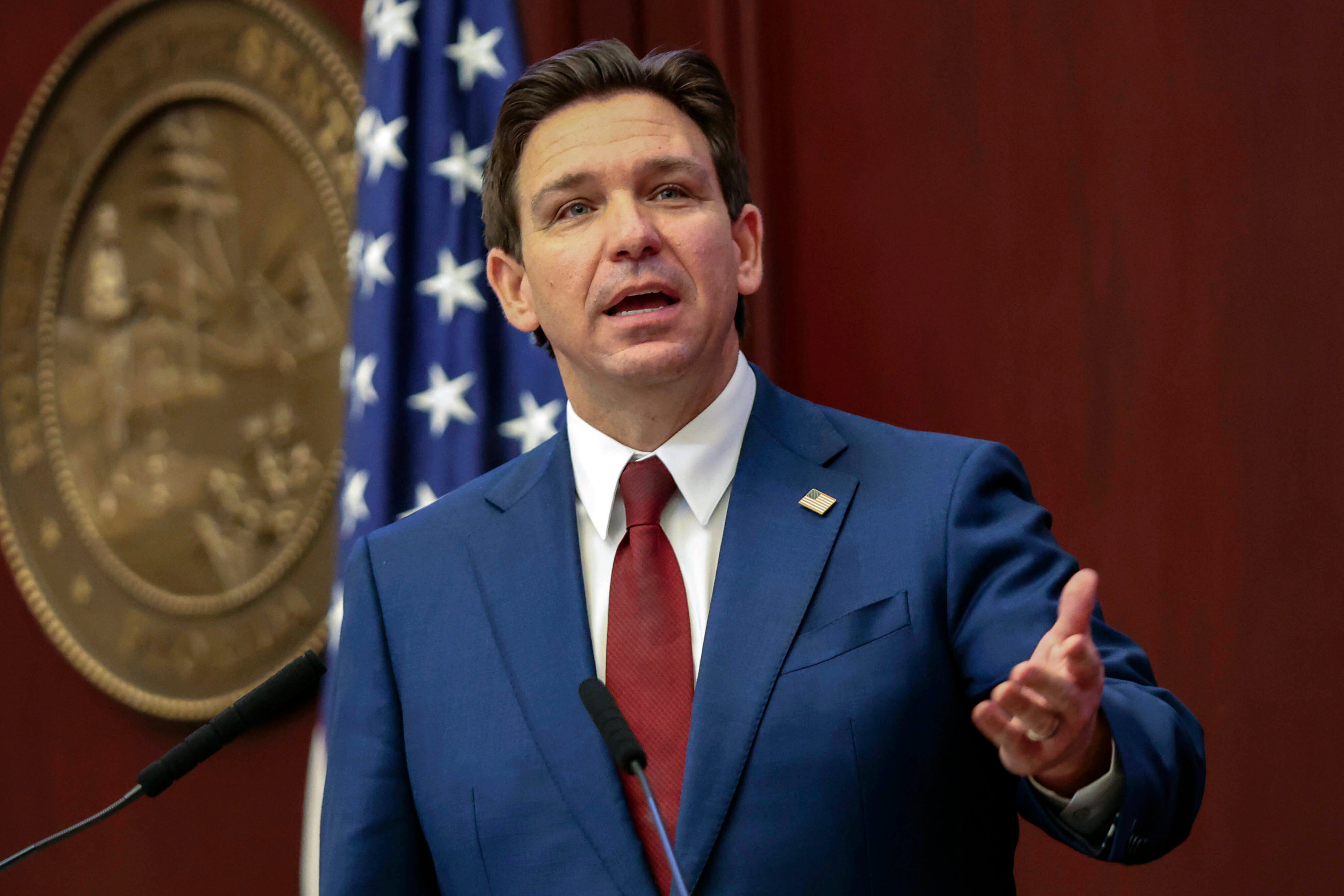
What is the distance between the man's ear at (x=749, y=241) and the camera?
1.69 metres

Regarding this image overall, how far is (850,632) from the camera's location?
52.3 inches

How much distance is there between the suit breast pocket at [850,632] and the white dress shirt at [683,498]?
0.11 metres

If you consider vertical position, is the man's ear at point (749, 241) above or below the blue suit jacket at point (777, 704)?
above

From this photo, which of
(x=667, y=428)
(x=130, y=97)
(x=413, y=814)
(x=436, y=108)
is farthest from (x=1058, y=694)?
(x=130, y=97)

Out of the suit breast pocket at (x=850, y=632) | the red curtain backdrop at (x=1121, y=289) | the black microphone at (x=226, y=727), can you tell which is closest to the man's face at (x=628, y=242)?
the suit breast pocket at (x=850, y=632)

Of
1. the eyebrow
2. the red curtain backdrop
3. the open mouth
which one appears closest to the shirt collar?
the open mouth

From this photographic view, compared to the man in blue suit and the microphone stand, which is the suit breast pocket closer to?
the man in blue suit

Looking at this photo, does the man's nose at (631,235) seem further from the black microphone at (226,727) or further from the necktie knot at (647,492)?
the black microphone at (226,727)

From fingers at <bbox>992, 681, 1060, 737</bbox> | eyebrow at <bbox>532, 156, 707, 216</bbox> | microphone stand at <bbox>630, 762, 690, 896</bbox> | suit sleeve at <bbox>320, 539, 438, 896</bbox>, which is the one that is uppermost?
eyebrow at <bbox>532, 156, 707, 216</bbox>

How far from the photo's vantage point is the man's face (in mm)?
1479

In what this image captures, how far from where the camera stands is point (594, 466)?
1535 millimetres

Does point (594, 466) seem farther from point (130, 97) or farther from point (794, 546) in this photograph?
point (130, 97)

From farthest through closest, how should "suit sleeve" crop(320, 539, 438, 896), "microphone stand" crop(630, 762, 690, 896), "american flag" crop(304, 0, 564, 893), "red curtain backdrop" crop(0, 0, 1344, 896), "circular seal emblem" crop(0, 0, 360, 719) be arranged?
"circular seal emblem" crop(0, 0, 360, 719)
"american flag" crop(304, 0, 564, 893)
"red curtain backdrop" crop(0, 0, 1344, 896)
"suit sleeve" crop(320, 539, 438, 896)
"microphone stand" crop(630, 762, 690, 896)

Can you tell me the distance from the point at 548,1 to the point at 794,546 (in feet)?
5.74
